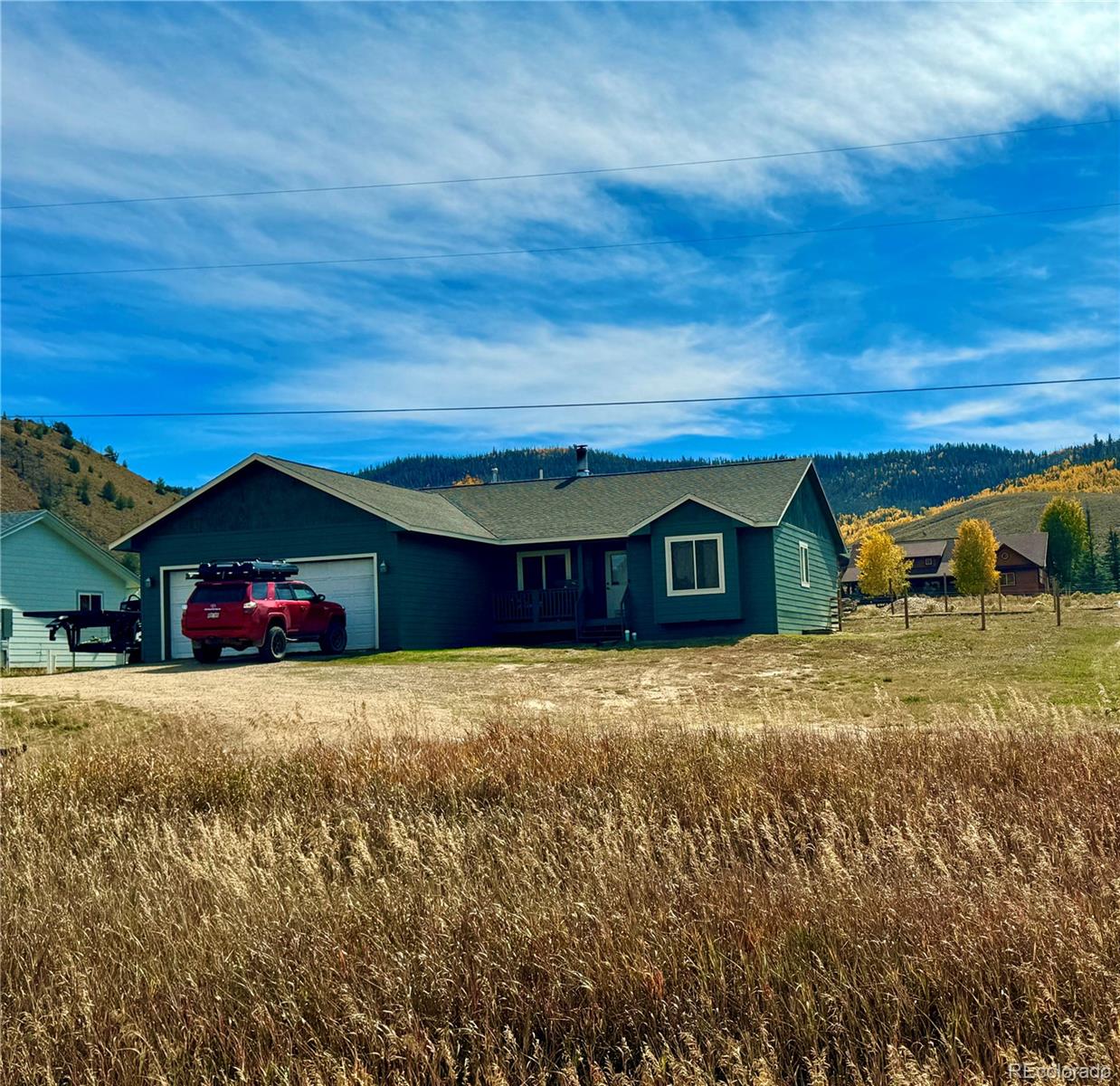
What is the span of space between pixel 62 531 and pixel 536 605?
1773 cm

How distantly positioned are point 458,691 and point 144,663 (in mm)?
14039

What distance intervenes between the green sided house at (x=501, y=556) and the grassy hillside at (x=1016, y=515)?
468ft

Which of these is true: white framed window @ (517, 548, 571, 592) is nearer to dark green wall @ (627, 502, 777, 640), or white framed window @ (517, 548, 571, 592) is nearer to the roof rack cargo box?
dark green wall @ (627, 502, 777, 640)

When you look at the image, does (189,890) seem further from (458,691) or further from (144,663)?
(144,663)

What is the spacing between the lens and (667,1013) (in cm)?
544

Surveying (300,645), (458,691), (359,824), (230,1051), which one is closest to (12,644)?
(300,645)

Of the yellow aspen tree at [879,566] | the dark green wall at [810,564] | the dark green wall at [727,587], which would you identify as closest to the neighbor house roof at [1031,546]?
the yellow aspen tree at [879,566]

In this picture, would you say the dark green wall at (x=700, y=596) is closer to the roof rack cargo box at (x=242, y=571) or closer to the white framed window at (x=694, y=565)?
the white framed window at (x=694, y=565)

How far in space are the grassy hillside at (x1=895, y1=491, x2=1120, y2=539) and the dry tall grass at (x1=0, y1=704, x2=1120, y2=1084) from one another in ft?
540

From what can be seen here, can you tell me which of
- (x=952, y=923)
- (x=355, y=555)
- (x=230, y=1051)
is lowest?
(x=230, y=1051)

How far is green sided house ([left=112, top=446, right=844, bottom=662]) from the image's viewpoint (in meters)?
28.3

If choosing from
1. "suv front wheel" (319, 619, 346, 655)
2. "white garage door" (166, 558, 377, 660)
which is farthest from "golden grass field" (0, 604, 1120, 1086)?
"white garage door" (166, 558, 377, 660)

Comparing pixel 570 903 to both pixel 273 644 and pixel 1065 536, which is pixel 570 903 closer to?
pixel 273 644

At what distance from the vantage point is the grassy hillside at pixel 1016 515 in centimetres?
17262
